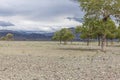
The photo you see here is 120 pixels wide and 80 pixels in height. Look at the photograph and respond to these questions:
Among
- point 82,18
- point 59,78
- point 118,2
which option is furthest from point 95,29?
point 59,78

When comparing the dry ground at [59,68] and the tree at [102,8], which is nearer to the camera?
the dry ground at [59,68]

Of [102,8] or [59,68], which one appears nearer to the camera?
[59,68]

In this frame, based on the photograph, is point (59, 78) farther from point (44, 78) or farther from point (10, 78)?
point (10, 78)

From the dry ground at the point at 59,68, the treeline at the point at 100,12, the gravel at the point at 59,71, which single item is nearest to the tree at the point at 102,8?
the treeline at the point at 100,12

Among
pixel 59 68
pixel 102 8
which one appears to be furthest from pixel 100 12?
pixel 59 68

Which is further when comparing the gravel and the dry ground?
the dry ground

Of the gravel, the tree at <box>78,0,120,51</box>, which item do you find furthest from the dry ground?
the tree at <box>78,0,120,51</box>

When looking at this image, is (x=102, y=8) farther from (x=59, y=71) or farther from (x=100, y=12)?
(x=59, y=71)

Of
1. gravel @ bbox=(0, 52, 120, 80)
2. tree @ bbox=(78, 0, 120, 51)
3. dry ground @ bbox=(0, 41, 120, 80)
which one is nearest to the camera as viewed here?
gravel @ bbox=(0, 52, 120, 80)

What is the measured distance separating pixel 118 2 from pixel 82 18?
30.4 ft

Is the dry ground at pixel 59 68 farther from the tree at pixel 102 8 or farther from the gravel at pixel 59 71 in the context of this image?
the tree at pixel 102 8

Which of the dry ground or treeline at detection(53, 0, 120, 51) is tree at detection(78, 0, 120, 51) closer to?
treeline at detection(53, 0, 120, 51)

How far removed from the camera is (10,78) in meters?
22.2

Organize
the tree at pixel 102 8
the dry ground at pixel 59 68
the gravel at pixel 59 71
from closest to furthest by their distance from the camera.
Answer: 1. the gravel at pixel 59 71
2. the dry ground at pixel 59 68
3. the tree at pixel 102 8
